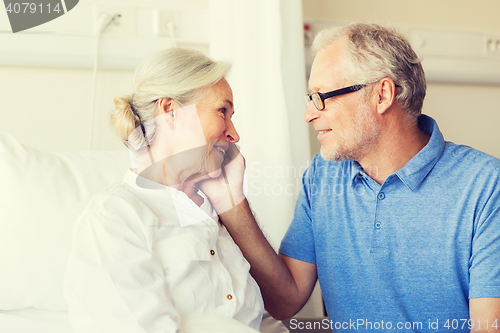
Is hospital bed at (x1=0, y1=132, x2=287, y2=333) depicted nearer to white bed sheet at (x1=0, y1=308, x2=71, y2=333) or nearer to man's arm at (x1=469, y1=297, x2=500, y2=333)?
white bed sheet at (x1=0, y1=308, x2=71, y2=333)

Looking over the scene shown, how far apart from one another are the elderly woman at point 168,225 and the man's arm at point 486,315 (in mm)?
464

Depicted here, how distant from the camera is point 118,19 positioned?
1.33 metres

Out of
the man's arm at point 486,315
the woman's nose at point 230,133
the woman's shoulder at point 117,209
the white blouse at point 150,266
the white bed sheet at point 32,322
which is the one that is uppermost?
the woman's nose at point 230,133

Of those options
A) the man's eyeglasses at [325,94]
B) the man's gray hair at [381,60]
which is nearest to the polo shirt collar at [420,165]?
the man's gray hair at [381,60]

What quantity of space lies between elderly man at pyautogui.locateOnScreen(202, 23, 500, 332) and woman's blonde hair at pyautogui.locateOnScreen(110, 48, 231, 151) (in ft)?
0.91

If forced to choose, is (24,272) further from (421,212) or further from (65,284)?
(421,212)

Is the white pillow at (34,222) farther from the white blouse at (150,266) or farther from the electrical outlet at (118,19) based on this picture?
the electrical outlet at (118,19)

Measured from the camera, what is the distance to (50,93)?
1.21 m

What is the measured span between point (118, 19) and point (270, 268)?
2.85 feet

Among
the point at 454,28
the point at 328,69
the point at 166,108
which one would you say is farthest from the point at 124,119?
the point at 454,28

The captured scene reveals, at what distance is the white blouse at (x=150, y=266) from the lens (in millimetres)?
694

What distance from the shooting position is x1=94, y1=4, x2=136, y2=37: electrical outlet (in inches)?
51.5

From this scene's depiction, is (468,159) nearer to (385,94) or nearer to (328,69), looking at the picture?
(385,94)

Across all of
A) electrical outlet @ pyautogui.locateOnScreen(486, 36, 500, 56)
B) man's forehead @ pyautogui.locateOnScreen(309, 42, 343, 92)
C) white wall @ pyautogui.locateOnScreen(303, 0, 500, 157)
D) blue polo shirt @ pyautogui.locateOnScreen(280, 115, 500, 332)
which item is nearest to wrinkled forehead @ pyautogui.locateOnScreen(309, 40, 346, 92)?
man's forehead @ pyautogui.locateOnScreen(309, 42, 343, 92)
